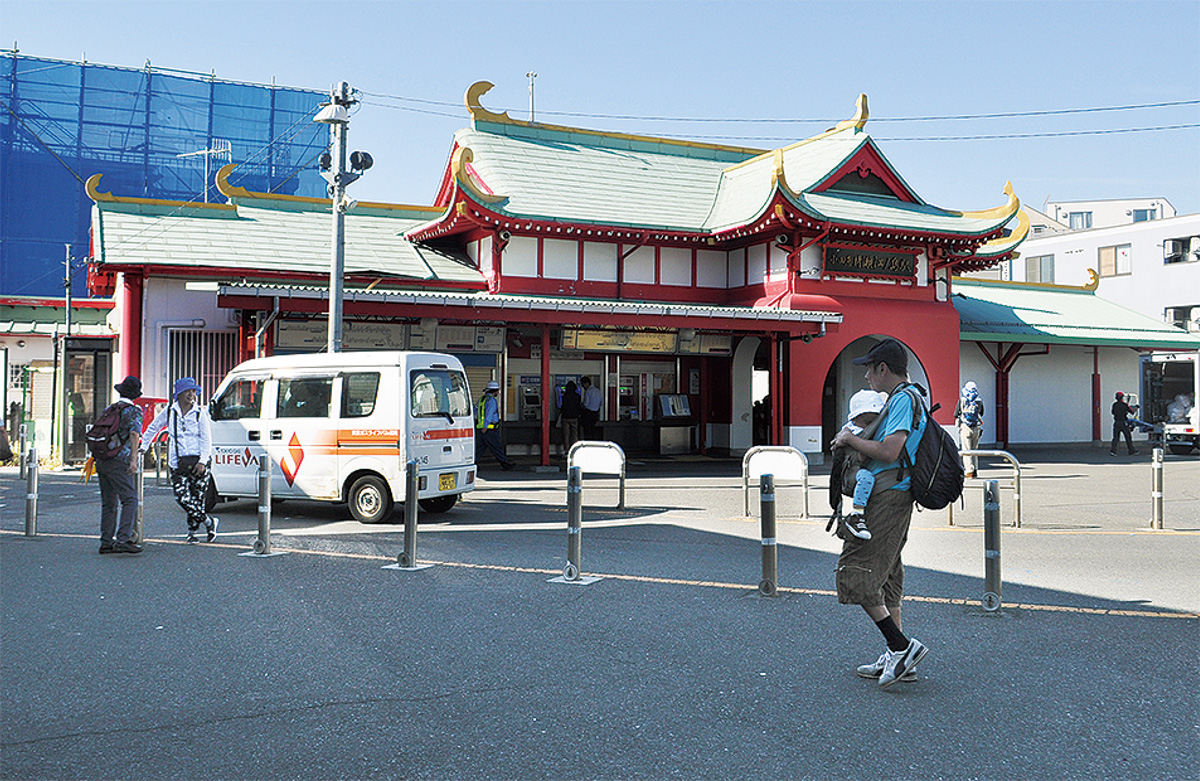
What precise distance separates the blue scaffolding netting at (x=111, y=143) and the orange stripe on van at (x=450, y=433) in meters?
29.1

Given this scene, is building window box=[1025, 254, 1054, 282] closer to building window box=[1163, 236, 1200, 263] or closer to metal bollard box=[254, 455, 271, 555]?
building window box=[1163, 236, 1200, 263]

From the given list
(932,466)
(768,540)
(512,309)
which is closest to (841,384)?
(512,309)

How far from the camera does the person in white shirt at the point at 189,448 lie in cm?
1047

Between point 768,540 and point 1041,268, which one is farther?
point 1041,268

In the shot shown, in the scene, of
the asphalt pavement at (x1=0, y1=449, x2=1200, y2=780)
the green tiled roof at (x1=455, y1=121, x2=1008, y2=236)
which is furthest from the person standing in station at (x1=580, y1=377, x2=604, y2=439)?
the asphalt pavement at (x1=0, y1=449, x2=1200, y2=780)

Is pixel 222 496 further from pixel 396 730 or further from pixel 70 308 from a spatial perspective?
pixel 70 308

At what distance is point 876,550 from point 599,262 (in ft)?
61.7

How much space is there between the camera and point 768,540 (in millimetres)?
7672

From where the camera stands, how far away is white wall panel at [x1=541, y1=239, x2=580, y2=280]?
75.7 ft

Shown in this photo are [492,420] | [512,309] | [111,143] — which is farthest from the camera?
[111,143]

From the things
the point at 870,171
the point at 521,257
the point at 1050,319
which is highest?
the point at 870,171

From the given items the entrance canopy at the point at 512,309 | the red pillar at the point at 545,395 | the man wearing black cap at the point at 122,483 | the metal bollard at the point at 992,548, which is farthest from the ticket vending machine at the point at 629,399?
the metal bollard at the point at 992,548

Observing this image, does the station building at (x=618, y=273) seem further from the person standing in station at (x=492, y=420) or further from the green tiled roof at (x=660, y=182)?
the person standing in station at (x=492, y=420)

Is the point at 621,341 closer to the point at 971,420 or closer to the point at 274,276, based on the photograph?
the point at 274,276
